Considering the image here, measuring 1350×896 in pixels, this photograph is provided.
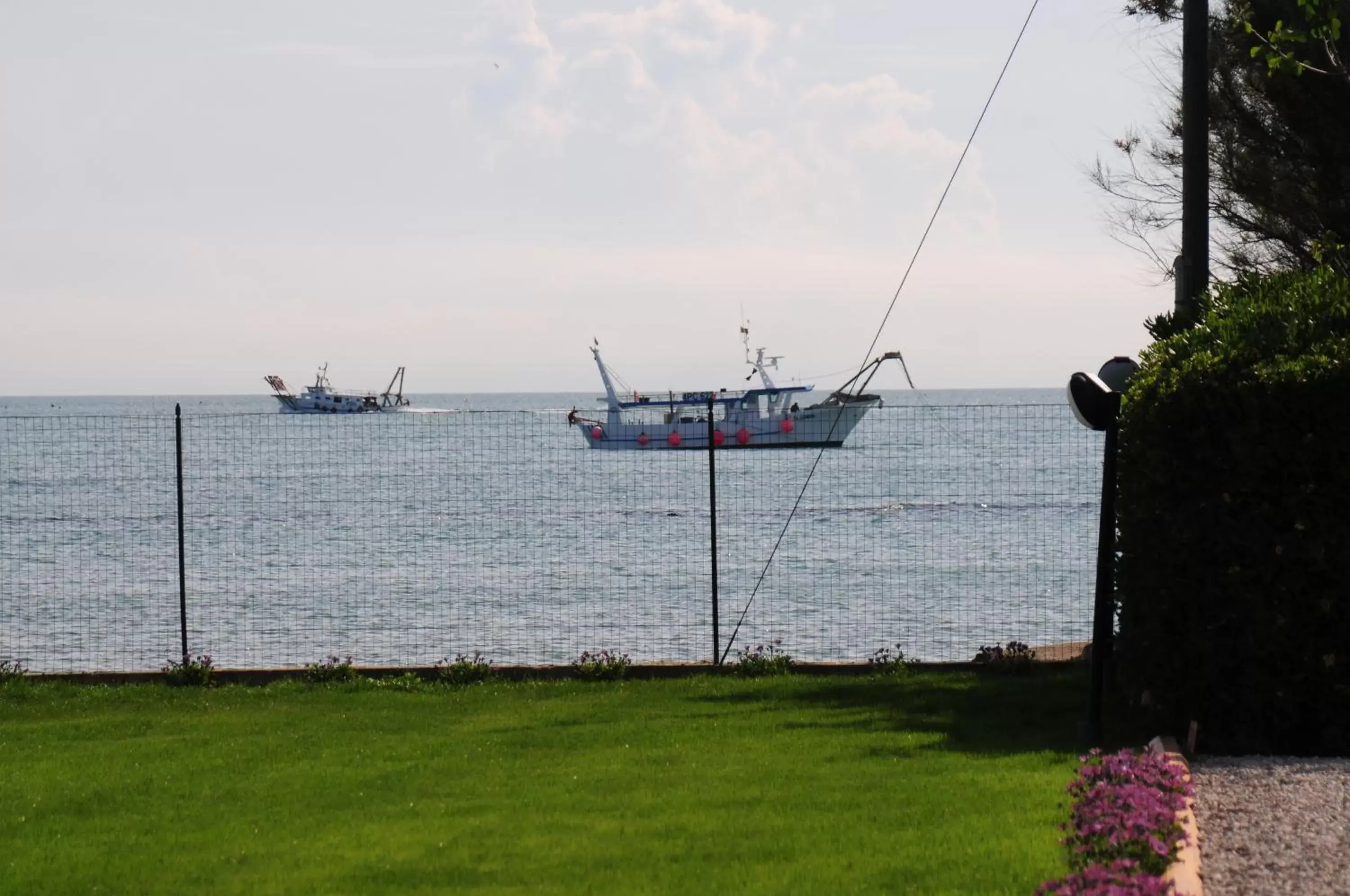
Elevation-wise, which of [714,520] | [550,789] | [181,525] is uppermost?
[714,520]

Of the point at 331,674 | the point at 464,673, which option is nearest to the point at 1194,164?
the point at 464,673

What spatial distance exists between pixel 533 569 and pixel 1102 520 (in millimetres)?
16539

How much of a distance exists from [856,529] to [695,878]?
26945 mm

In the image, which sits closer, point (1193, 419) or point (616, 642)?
point (1193, 419)

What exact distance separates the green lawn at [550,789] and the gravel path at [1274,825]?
582mm

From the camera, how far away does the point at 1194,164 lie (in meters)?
10.1

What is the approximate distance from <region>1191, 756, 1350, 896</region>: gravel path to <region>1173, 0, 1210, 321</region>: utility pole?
3868 mm

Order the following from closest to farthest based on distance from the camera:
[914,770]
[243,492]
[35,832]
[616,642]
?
[35,832], [914,770], [616,642], [243,492]

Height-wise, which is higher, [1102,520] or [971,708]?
[1102,520]

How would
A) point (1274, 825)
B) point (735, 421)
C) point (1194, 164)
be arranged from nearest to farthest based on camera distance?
point (1274, 825) → point (1194, 164) → point (735, 421)

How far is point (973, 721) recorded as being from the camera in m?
8.96

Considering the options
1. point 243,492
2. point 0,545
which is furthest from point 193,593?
point 243,492

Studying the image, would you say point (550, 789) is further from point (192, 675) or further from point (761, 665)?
point (192, 675)

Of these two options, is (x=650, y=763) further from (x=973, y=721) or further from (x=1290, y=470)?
(x=1290, y=470)
